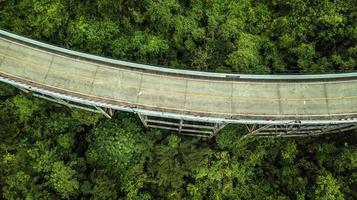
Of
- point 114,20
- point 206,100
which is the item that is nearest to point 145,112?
point 206,100

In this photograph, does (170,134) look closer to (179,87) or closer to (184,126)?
(184,126)

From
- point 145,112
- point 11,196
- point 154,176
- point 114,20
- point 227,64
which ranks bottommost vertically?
point 11,196

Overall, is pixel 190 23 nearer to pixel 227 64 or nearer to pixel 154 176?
pixel 227 64

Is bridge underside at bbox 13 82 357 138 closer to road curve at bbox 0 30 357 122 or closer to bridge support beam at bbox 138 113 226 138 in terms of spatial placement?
bridge support beam at bbox 138 113 226 138

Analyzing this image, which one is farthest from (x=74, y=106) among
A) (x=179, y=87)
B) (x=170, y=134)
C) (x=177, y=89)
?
(x=179, y=87)

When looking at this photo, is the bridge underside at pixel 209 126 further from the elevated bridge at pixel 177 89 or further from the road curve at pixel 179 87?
the road curve at pixel 179 87

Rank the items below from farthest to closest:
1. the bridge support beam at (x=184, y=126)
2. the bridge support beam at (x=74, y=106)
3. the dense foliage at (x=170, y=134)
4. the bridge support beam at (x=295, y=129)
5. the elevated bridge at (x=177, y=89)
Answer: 1. the bridge support beam at (x=295, y=129)
2. the bridge support beam at (x=184, y=126)
3. the bridge support beam at (x=74, y=106)
4. the dense foliage at (x=170, y=134)
5. the elevated bridge at (x=177, y=89)

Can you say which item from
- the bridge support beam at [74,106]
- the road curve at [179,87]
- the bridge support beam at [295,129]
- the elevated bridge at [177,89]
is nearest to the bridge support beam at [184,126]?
the elevated bridge at [177,89]
